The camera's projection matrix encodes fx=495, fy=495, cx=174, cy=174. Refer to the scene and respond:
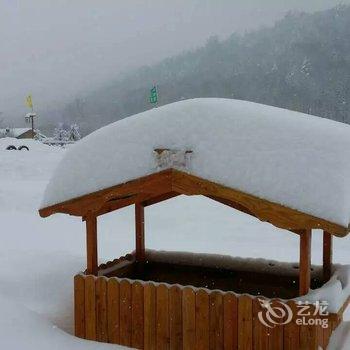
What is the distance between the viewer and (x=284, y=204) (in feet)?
18.7

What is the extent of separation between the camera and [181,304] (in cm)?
652

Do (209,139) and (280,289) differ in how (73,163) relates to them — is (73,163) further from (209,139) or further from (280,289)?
(280,289)

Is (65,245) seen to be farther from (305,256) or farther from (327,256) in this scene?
(305,256)

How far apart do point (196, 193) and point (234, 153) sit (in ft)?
2.29

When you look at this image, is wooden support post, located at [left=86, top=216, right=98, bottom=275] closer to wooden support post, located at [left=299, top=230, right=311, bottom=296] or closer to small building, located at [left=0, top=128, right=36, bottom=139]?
wooden support post, located at [left=299, top=230, right=311, bottom=296]

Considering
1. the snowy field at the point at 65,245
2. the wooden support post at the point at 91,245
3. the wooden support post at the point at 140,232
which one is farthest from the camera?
the wooden support post at the point at 140,232

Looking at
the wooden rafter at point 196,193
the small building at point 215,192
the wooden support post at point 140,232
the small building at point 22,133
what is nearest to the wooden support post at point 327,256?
the small building at point 215,192

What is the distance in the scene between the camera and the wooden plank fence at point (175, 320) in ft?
20.2

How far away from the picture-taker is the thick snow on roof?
5730 mm

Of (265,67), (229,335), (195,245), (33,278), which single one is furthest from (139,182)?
(265,67)

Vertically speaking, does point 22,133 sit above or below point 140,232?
below

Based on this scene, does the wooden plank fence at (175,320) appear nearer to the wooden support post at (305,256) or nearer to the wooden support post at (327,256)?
the wooden support post at (305,256)

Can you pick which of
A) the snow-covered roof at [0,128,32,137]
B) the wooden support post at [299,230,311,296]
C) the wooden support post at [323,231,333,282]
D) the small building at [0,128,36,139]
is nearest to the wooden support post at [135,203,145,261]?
the wooden support post at [323,231,333,282]

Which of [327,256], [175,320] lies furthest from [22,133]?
[175,320]
